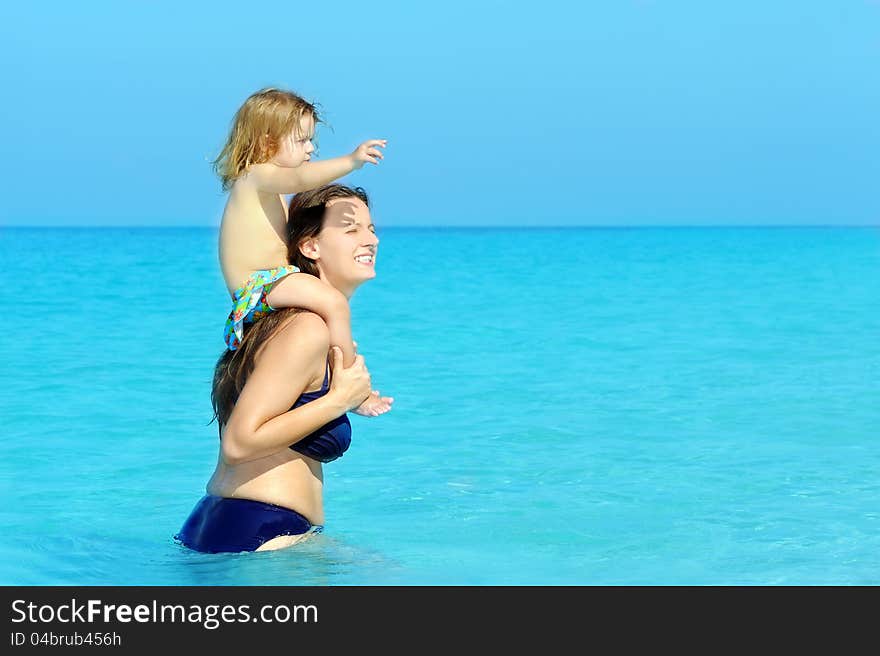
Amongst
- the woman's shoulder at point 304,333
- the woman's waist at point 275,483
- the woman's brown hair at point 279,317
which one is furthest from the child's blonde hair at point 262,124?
the woman's waist at point 275,483

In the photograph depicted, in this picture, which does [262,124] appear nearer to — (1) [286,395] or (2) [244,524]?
(1) [286,395]

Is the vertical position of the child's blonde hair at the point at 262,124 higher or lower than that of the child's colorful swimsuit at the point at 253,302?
higher

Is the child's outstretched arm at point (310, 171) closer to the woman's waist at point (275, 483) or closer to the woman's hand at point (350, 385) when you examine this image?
the woman's hand at point (350, 385)

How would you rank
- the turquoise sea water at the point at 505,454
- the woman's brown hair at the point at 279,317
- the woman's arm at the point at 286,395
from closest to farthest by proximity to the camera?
the woman's arm at the point at 286,395 → the woman's brown hair at the point at 279,317 → the turquoise sea water at the point at 505,454

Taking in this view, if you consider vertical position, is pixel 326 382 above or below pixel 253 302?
below

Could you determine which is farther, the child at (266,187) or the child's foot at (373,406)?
the child's foot at (373,406)

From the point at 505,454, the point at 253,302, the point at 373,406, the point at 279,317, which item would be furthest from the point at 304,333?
the point at 505,454

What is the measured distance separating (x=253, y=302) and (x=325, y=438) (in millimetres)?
433

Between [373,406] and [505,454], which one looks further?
[505,454]

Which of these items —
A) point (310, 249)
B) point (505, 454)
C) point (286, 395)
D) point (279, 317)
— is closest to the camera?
point (286, 395)

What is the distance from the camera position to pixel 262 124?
3.89 meters

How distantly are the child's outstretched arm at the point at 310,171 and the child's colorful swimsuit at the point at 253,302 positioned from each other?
0.80 feet

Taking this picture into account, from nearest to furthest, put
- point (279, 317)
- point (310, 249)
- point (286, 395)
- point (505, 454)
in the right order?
point (286, 395) → point (279, 317) → point (310, 249) → point (505, 454)

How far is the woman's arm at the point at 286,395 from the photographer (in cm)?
354
